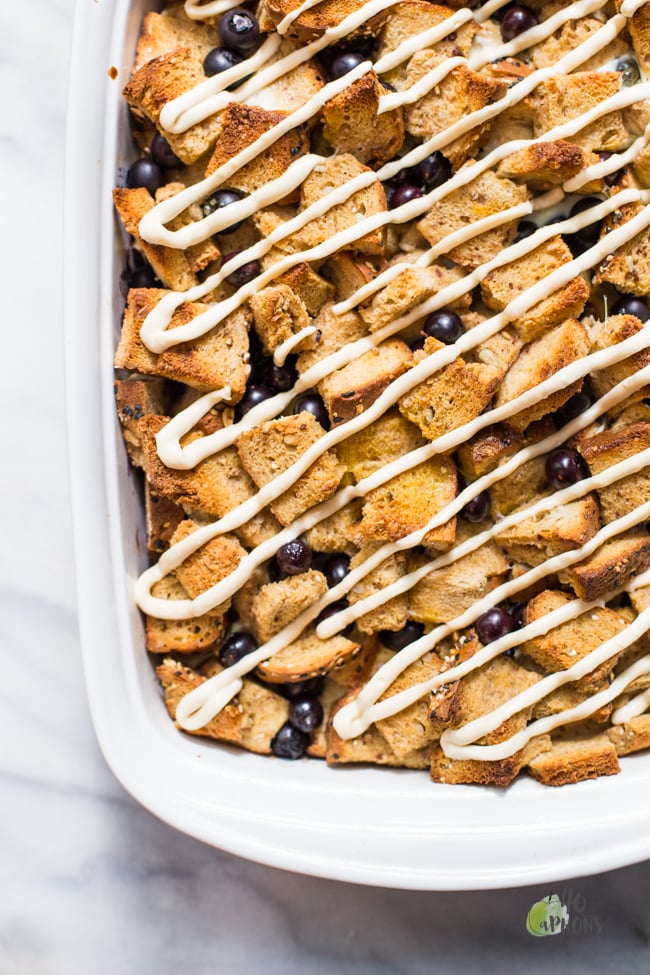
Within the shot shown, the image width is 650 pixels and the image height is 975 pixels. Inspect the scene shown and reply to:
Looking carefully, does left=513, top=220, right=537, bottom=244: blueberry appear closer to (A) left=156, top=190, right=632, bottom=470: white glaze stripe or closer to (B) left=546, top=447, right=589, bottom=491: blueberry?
(A) left=156, top=190, right=632, bottom=470: white glaze stripe

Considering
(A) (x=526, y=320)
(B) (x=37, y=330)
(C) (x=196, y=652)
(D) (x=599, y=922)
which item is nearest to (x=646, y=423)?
(A) (x=526, y=320)

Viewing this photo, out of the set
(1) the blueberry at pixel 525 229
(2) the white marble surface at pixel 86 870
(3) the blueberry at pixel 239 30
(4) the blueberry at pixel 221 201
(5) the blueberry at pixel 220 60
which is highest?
(3) the blueberry at pixel 239 30

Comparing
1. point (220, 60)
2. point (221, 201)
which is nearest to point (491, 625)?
point (221, 201)

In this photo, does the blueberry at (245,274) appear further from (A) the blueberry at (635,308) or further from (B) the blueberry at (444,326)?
(A) the blueberry at (635,308)

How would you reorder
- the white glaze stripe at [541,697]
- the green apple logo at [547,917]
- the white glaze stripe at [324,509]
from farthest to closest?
the green apple logo at [547,917] < the white glaze stripe at [541,697] < the white glaze stripe at [324,509]

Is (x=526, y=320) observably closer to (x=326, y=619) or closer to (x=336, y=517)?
(x=336, y=517)

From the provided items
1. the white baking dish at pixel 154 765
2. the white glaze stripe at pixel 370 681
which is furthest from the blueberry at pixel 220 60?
the white glaze stripe at pixel 370 681

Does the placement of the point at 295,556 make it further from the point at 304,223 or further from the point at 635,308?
the point at 635,308
